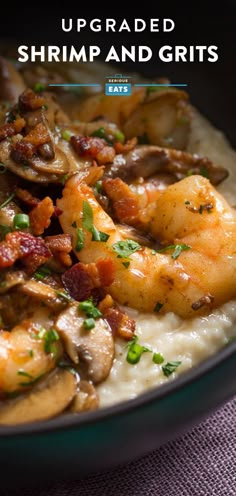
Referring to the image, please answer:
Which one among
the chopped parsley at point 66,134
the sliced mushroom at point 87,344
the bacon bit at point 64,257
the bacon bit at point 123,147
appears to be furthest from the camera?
the bacon bit at point 123,147

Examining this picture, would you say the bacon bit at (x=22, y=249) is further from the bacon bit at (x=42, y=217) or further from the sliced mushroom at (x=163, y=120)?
the sliced mushroom at (x=163, y=120)

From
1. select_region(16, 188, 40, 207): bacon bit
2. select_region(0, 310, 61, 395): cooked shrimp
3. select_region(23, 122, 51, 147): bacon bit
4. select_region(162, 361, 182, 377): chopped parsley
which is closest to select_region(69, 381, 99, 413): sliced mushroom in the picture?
select_region(0, 310, 61, 395): cooked shrimp

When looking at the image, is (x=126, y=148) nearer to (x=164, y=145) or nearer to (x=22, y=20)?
(x=164, y=145)

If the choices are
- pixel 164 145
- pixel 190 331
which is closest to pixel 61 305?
pixel 190 331

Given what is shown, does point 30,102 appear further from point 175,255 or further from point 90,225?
point 175,255

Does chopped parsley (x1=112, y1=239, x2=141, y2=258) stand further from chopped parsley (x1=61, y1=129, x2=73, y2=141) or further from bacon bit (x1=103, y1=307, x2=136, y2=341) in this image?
chopped parsley (x1=61, y1=129, x2=73, y2=141)

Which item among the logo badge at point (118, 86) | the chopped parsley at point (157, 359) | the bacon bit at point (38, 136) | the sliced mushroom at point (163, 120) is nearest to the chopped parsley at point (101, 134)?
the sliced mushroom at point (163, 120)
